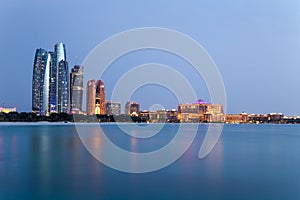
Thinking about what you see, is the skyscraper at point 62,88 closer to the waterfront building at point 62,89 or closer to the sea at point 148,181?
the waterfront building at point 62,89

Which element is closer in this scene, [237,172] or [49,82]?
[237,172]

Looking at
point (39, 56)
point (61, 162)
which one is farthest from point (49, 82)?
point (61, 162)

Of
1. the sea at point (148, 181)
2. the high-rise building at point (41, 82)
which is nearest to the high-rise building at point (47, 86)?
the high-rise building at point (41, 82)

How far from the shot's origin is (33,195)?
12.5m

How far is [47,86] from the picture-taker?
171375mm

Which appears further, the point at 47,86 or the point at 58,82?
the point at 58,82

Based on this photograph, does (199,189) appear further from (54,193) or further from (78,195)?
(54,193)

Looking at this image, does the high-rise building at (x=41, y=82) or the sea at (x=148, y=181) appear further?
the high-rise building at (x=41, y=82)

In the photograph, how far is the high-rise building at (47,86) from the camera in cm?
16800

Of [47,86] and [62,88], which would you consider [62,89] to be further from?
[47,86]

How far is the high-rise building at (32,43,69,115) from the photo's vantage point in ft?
551

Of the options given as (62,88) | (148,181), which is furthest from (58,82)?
(148,181)

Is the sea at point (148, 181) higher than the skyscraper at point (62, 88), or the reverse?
the skyscraper at point (62, 88)

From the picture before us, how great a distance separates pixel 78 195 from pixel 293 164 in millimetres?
15750
